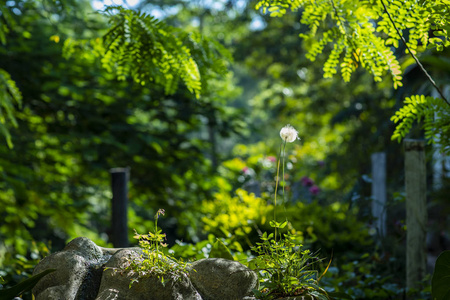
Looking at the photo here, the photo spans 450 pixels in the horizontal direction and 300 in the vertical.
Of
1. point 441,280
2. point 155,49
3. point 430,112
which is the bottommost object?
point 441,280

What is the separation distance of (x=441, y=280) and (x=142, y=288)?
61.3 inches

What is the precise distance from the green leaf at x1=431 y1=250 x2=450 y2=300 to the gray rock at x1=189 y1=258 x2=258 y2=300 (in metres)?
0.95

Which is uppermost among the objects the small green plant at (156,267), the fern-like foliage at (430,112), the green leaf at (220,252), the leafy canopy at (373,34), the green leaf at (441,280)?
the leafy canopy at (373,34)

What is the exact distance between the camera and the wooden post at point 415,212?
3.46 meters

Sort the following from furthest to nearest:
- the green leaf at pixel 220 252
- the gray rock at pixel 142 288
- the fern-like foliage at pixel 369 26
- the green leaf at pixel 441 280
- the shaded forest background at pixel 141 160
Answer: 1. the shaded forest background at pixel 141 160
2. the green leaf at pixel 220 252
3. the fern-like foliage at pixel 369 26
4. the green leaf at pixel 441 280
5. the gray rock at pixel 142 288

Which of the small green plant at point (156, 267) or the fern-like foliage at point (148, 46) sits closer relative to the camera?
the small green plant at point (156, 267)

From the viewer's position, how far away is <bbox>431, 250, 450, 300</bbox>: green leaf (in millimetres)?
2301

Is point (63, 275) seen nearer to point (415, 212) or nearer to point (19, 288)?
point (19, 288)

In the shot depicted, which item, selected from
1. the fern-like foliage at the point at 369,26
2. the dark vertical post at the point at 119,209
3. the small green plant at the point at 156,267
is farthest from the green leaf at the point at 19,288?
the dark vertical post at the point at 119,209

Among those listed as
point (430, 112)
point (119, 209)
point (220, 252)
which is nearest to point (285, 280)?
point (220, 252)

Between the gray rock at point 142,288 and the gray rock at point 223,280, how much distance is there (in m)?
0.06

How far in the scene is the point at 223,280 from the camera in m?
2.19

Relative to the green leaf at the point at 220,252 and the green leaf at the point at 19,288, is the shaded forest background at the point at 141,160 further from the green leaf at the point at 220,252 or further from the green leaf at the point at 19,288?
the green leaf at the point at 19,288

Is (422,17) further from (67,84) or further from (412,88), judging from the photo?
(67,84)
